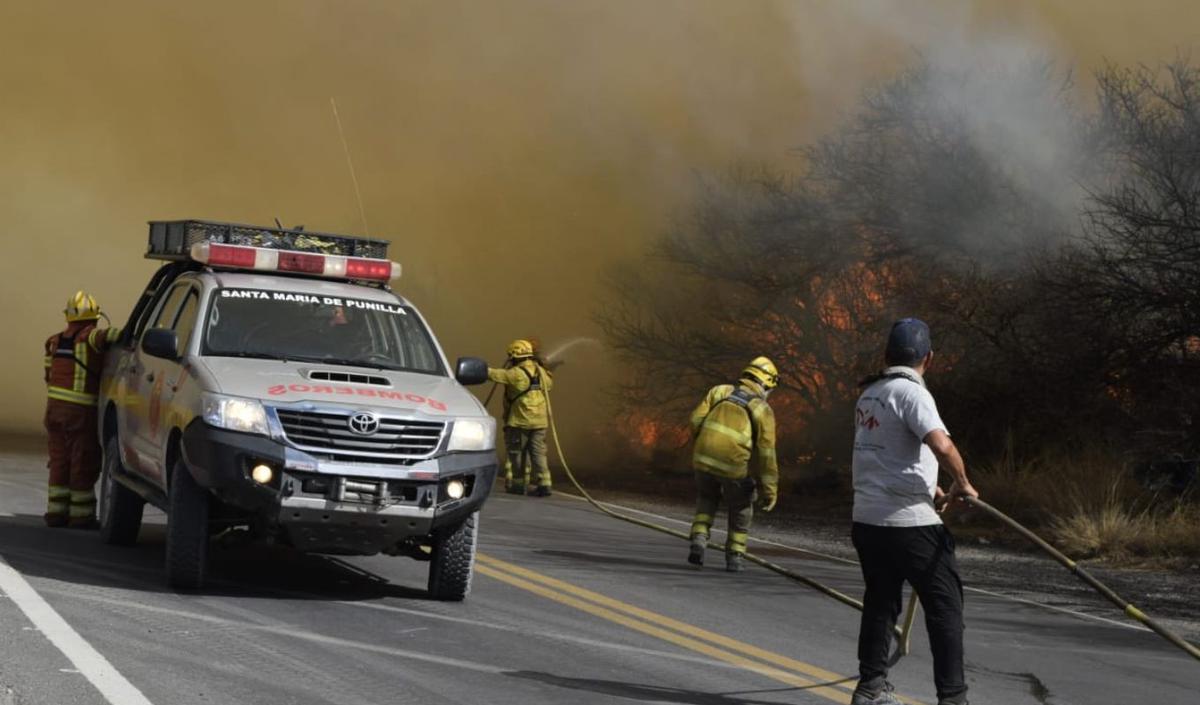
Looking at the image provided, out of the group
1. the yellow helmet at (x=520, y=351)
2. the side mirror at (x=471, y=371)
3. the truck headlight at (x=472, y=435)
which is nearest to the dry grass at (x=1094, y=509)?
the yellow helmet at (x=520, y=351)

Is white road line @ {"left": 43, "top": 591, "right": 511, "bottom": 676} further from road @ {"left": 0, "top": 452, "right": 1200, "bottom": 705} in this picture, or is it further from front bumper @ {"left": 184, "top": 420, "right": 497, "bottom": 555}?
front bumper @ {"left": 184, "top": 420, "right": 497, "bottom": 555}

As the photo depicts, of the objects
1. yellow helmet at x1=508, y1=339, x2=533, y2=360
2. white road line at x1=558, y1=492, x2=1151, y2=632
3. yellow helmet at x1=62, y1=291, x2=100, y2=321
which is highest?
yellow helmet at x1=508, y1=339, x2=533, y2=360

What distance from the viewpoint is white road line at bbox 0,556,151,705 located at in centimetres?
Answer: 674

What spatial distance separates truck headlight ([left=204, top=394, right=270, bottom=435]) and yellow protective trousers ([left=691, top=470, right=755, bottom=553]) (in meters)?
4.06

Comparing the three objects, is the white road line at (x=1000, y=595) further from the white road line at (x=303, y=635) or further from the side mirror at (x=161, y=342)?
the side mirror at (x=161, y=342)

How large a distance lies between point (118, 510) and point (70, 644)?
3.60 meters

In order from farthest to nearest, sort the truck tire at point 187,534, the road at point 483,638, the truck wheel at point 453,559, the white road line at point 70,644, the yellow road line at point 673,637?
the truck wheel at point 453,559, the truck tire at point 187,534, the yellow road line at point 673,637, the road at point 483,638, the white road line at point 70,644

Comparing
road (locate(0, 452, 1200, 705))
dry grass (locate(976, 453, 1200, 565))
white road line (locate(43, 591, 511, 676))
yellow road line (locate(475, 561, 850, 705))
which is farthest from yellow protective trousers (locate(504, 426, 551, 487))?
white road line (locate(43, 591, 511, 676))

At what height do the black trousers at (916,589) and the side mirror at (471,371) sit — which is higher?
the side mirror at (471,371)

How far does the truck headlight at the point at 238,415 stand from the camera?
356 inches

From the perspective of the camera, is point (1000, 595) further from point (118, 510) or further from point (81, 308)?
point (81, 308)

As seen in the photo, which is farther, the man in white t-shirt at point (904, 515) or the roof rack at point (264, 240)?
the roof rack at point (264, 240)

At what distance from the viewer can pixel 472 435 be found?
373 inches

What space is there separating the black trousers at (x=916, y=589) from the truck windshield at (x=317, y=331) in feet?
13.3
